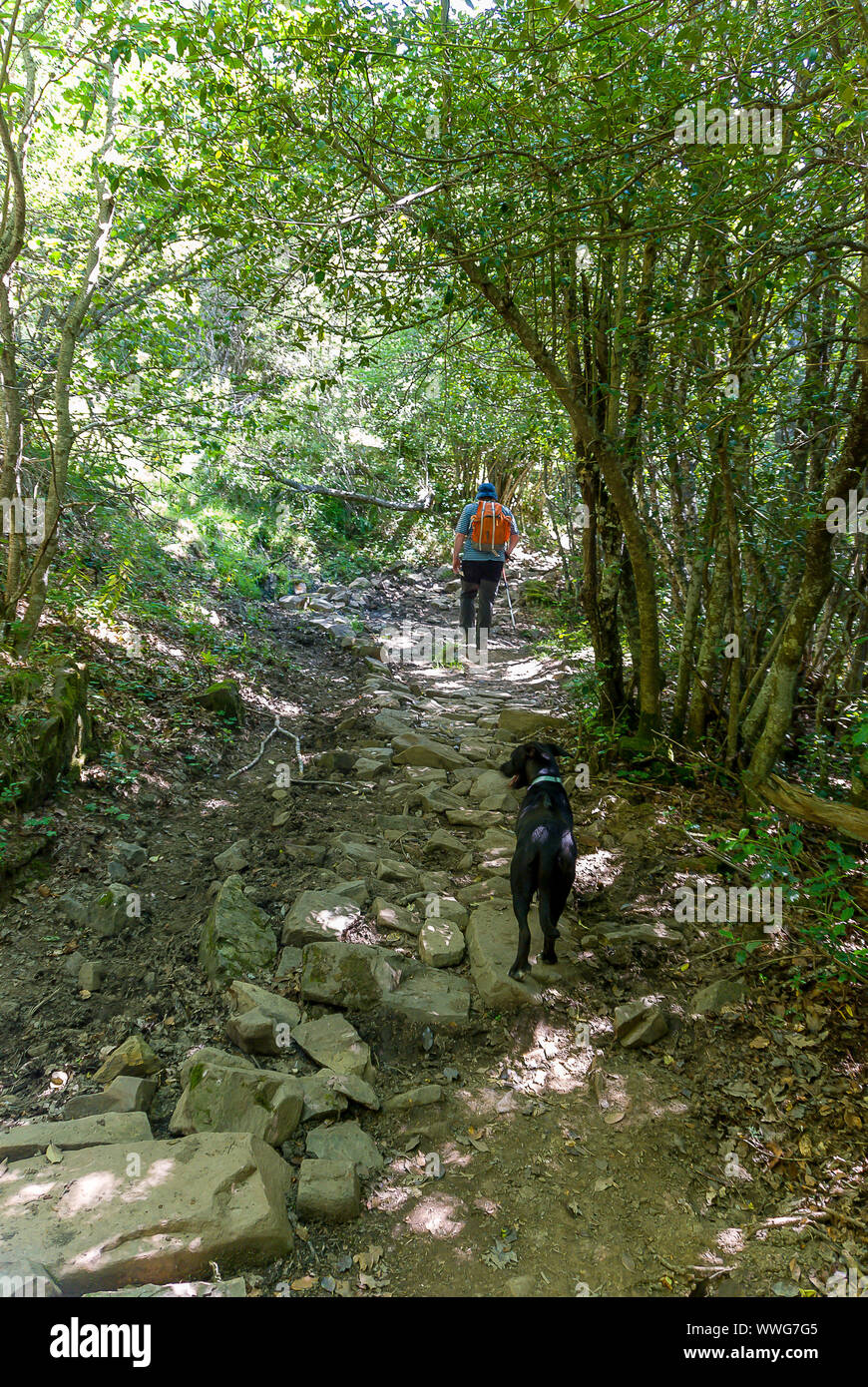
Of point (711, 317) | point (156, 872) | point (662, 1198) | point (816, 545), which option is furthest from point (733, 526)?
point (156, 872)

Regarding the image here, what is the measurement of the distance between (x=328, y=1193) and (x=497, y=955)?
159 cm

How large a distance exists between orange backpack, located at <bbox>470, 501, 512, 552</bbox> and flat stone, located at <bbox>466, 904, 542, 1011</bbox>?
5.23m

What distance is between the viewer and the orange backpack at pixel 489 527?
8.57 meters

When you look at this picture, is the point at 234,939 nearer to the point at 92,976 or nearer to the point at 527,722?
the point at 92,976

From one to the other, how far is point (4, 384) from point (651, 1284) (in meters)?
6.09

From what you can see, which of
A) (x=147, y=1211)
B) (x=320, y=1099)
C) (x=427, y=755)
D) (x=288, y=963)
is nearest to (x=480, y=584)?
(x=427, y=755)

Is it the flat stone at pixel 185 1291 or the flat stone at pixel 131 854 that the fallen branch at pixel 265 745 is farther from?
the flat stone at pixel 185 1291

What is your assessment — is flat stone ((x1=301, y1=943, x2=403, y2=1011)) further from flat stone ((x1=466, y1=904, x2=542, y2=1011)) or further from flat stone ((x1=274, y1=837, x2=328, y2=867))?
flat stone ((x1=274, y1=837, x2=328, y2=867))

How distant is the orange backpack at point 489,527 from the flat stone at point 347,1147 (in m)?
6.79

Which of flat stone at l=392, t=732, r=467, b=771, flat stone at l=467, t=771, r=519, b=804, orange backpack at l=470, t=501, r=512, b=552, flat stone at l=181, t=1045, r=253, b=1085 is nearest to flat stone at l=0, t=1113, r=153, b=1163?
flat stone at l=181, t=1045, r=253, b=1085

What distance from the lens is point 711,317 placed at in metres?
4.30

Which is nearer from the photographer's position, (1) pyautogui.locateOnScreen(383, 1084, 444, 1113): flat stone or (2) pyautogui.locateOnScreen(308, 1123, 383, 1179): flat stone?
(2) pyautogui.locateOnScreen(308, 1123, 383, 1179): flat stone

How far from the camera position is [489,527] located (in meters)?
8.59

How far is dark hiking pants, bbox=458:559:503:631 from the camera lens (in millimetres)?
8883
